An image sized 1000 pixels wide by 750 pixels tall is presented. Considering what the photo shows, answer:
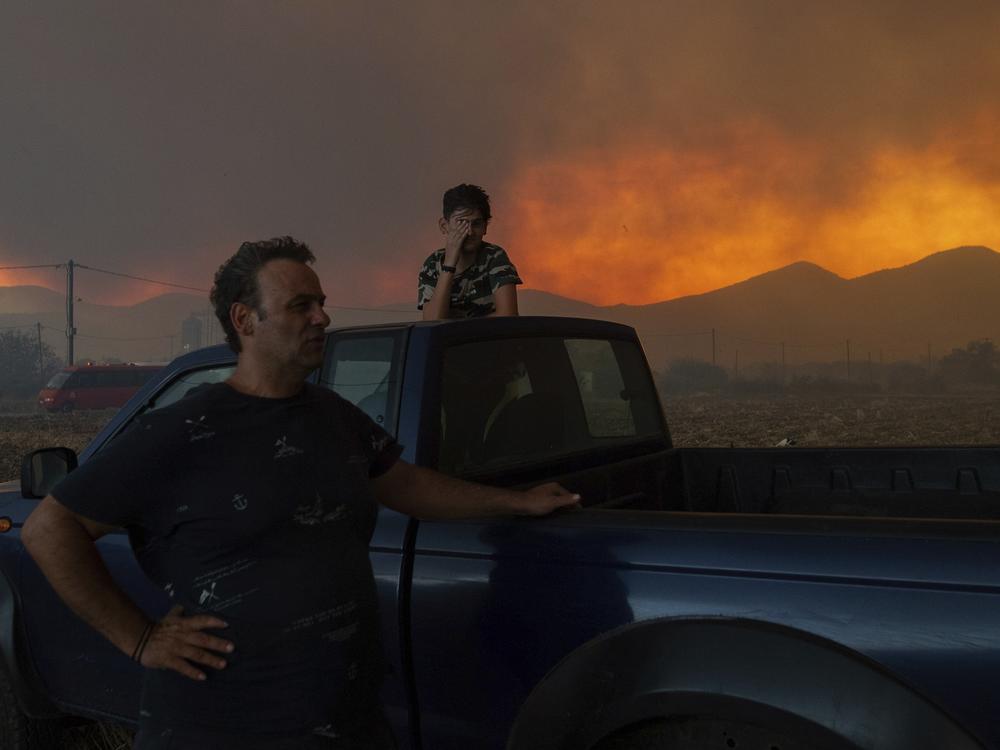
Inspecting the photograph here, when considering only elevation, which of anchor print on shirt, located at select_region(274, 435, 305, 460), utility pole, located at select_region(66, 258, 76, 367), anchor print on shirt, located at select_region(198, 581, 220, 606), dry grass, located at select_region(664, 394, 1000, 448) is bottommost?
dry grass, located at select_region(664, 394, 1000, 448)

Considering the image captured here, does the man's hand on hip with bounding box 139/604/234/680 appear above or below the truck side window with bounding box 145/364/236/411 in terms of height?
below

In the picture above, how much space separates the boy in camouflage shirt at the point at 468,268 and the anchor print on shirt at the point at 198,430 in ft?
7.49

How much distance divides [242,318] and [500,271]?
2.35 metres

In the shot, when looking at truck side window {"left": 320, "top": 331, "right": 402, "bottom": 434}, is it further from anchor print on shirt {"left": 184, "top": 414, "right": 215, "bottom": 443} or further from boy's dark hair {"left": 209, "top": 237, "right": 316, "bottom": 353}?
anchor print on shirt {"left": 184, "top": 414, "right": 215, "bottom": 443}

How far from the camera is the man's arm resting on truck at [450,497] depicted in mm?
2131

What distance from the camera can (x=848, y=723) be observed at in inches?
63.6

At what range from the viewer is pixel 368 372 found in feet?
8.84

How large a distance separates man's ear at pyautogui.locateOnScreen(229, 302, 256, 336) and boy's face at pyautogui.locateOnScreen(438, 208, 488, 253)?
2197 mm

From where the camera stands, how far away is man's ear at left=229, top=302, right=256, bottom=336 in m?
1.99

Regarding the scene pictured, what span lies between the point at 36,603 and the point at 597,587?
7.51ft

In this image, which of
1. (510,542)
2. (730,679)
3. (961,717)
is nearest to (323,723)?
(510,542)

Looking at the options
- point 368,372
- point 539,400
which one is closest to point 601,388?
point 539,400

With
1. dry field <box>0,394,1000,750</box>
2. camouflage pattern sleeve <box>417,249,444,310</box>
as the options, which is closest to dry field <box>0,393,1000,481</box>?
dry field <box>0,394,1000,750</box>

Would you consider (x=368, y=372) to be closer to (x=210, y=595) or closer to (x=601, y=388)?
(x=210, y=595)
